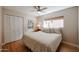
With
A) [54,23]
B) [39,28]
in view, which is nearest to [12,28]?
[39,28]

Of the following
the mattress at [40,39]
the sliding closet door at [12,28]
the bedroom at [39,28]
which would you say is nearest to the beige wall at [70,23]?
the bedroom at [39,28]

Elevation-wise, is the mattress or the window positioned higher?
the window

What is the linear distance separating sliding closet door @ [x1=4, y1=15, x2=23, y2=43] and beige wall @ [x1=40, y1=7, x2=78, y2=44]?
60 cm

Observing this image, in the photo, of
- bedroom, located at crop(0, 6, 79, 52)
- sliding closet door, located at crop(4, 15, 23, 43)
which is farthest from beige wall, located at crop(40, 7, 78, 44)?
sliding closet door, located at crop(4, 15, 23, 43)

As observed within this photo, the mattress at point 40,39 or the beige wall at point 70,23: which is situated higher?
the beige wall at point 70,23

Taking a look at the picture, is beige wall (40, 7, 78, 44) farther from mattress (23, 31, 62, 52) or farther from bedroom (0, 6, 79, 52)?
mattress (23, 31, 62, 52)

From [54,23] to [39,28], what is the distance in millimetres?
288

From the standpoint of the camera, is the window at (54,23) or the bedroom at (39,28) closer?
the bedroom at (39,28)

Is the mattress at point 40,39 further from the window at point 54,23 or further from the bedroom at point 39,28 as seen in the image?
the window at point 54,23

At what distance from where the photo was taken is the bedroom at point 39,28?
0.85 metres

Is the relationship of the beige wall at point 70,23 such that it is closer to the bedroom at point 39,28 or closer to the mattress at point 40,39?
the bedroom at point 39,28

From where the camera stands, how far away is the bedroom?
0.85 metres

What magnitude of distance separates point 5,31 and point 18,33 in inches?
7.4
